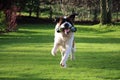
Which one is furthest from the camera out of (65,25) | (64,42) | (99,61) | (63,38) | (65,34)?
(99,61)

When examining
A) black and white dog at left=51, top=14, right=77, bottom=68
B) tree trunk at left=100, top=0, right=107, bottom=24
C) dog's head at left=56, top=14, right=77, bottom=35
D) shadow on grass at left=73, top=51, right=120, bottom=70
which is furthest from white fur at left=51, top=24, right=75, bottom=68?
tree trunk at left=100, top=0, right=107, bottom=24

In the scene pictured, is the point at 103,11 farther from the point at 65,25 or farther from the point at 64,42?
the point at 65,25

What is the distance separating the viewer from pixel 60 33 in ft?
37.2

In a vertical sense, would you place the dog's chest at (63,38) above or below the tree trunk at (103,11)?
above

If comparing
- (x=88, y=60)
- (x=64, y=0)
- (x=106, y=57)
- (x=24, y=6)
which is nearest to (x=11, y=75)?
(x=88, y=60)

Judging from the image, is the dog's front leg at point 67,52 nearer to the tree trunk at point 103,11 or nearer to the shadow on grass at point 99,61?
the shadow on grass at point 99,61

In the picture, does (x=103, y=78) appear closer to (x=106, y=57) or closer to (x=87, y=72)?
(x=87, y=72)

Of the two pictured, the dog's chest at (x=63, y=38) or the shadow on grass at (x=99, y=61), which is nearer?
the dog's chest at (x=63, y=38)

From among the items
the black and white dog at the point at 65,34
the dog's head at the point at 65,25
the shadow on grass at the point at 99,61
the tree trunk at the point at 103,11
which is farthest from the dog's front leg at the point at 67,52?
the tree trunk at the point at 103,11

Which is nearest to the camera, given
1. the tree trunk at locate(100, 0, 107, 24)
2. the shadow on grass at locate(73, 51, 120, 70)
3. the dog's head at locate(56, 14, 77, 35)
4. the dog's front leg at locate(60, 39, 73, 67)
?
the dog's head at locate(56, 14, 77, 35)

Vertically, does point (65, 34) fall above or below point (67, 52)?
above

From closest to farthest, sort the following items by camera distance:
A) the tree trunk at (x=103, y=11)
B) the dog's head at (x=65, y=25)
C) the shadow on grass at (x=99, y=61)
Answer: the dog's head at (x=65, y=25) → the shadow on grass at (x=99, y=61) → the tree trunk at (x=103, y=11)

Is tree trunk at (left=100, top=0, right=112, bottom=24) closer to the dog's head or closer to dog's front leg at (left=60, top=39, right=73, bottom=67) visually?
dog's front leg at (left=60, top=39, right=73, bottom=67)

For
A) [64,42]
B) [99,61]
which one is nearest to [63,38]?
[64,42]
